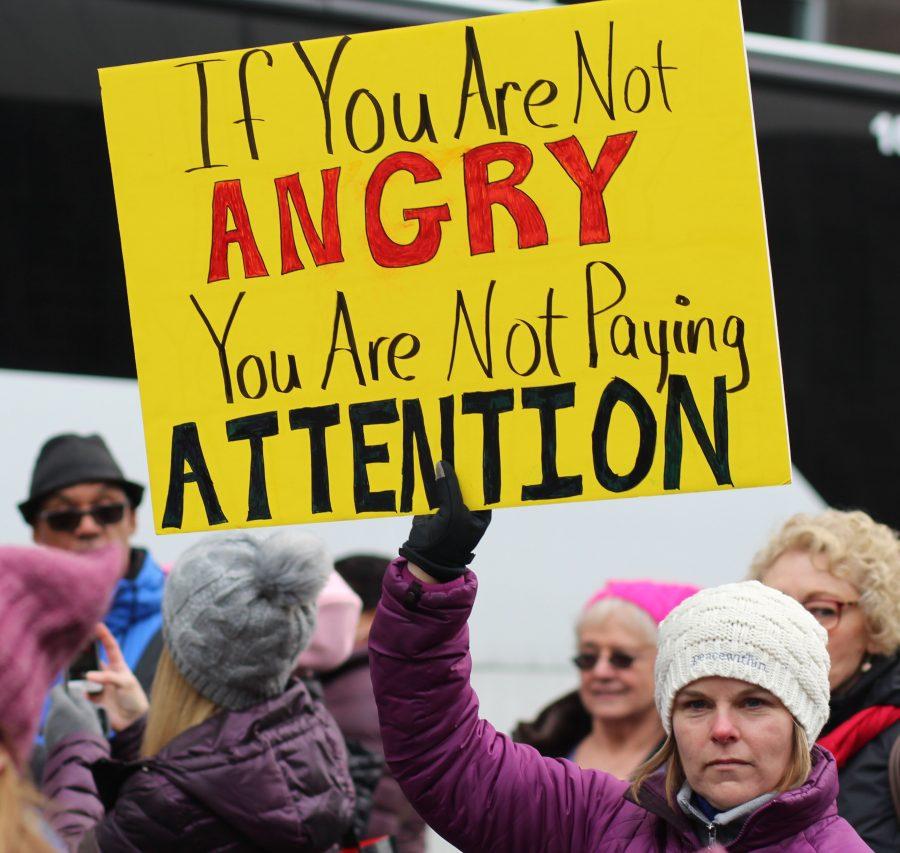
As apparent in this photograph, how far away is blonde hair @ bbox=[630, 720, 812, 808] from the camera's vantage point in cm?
223

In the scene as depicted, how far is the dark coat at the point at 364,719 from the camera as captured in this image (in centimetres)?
401

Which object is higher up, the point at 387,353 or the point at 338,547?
the point at 387,353

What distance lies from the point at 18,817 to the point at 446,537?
2.89ft

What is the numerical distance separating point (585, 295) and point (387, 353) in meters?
0.31

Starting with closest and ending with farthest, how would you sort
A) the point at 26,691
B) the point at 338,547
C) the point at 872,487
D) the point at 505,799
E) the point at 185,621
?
1. the point at 26,691
2. the point at 505,799
3. the point at 185,621
4. the point at 338,547
5. the point at 872,487

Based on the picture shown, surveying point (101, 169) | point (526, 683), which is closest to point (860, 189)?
point (526, 683)

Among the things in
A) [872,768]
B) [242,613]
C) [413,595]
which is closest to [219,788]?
[242,613]

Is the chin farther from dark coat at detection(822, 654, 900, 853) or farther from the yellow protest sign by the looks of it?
the yellow protest sign

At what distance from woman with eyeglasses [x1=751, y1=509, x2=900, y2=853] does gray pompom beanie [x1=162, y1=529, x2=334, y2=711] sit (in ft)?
3.06

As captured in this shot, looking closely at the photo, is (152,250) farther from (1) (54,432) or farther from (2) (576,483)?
(1) (54,432)

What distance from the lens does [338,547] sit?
477 cm

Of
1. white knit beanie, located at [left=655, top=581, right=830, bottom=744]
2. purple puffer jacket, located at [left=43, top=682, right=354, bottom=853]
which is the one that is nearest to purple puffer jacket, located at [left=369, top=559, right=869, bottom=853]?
white knit beanie, located at [left=655, top=581, right=830, bottom=744]

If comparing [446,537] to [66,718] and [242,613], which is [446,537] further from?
[66,718]

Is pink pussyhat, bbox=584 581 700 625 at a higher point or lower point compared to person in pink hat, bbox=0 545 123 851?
lower
